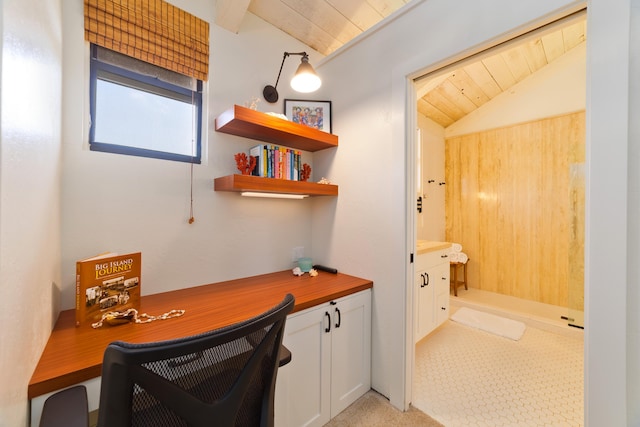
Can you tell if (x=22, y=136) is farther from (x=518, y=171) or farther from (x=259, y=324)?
(x=518, y=171)

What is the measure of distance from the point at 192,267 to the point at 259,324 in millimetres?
1226

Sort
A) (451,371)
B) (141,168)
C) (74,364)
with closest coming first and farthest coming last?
(74,364) < (141,168) < (451,371)

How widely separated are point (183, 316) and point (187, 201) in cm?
74

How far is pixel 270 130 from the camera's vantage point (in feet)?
5.70

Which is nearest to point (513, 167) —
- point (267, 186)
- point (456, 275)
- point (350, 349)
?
point (456, 275)

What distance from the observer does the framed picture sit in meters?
2.08

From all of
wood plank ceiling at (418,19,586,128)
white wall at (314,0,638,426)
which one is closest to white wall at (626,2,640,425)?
white wall at (314,0,638,426)

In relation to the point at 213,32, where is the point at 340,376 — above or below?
below

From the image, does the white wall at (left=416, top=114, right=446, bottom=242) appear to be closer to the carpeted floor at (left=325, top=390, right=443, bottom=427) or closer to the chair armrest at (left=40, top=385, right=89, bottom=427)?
the carpeted floor at (left=325, top=390, right=443, bottom=427)

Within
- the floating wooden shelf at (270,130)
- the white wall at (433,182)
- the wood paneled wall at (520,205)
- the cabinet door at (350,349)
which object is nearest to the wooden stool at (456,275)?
the wood paneled wall at (520,205)

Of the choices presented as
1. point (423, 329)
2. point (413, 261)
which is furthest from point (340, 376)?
point (423, 329)

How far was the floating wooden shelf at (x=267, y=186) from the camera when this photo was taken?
5.02 ft

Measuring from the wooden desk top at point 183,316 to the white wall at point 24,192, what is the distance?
0.20 ft

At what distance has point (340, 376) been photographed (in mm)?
1559
